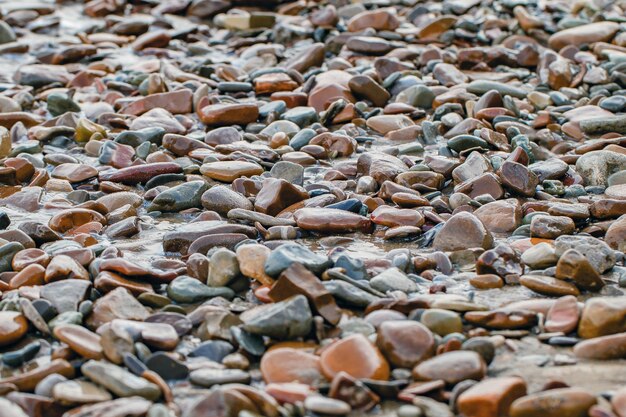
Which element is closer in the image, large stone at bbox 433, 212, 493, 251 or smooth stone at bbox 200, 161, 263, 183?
large stone at bbox 433, 212, 493, 251

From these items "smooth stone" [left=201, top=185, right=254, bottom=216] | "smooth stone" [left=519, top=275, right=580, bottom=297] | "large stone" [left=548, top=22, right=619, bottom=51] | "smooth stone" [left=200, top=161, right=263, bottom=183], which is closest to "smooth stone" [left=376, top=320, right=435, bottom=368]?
"smooth stone" [left=519, top=275, right=580, bottom=297]

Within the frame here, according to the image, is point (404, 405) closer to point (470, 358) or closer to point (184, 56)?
point (470, 358)

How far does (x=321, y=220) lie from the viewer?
3.78 meters

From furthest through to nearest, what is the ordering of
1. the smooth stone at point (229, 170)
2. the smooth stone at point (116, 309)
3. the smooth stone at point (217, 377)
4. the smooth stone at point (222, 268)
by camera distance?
the smooth stone at point (229, 170) < the smooth stone at point (222, 268) < the smooth stone at point (116, 309) < the smooth stone at point (217, 377)

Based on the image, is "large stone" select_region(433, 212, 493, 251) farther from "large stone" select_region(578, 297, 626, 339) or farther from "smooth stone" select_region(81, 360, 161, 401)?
"smooth stone" select_region(81, 360, 161, 401)

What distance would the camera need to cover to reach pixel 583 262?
308cm

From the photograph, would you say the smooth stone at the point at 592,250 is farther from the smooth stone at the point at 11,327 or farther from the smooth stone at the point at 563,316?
the smooth stone at the point at 11,327

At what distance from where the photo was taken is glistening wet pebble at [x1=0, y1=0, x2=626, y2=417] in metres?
2.53

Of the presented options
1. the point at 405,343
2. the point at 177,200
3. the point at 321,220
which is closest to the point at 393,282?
the point at 405,343

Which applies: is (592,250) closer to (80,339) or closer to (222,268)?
(222,268)

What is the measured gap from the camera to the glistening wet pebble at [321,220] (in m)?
2.53

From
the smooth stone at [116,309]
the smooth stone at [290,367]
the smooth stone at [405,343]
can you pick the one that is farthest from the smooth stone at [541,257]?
the smooth stone at [116,309]

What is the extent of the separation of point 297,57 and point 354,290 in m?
4.00

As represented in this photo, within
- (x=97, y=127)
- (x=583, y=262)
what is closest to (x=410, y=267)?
(x=583, y=262)
